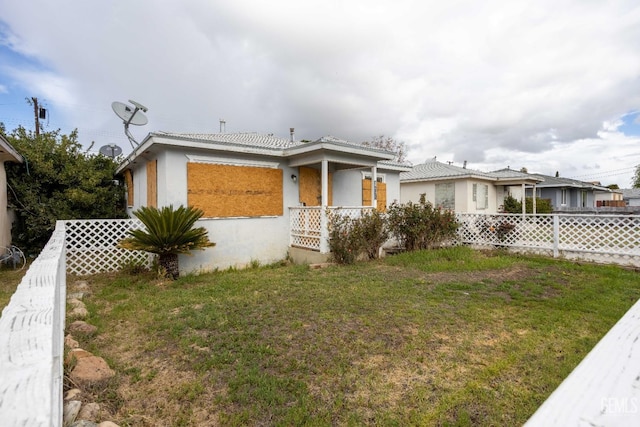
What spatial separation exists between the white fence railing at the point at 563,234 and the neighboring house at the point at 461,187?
4862 millimetres

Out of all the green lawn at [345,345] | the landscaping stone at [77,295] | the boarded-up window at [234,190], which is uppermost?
the boarded-up window at [234,190]

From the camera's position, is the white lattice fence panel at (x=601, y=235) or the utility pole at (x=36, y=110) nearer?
the white lattice fence panel at (x=601, y=235)

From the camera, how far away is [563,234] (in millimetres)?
9352

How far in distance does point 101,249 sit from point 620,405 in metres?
8.93

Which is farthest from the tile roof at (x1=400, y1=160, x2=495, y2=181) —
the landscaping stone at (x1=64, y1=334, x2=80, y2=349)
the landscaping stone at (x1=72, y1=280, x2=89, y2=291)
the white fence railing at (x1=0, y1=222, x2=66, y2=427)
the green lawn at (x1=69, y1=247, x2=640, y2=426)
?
the white fence railing at (x1=0, y1=222, x2=66, y2=427)

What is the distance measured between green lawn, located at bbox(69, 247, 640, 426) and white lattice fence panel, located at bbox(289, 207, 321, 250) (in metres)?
2.24

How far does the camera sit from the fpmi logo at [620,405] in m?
0.54

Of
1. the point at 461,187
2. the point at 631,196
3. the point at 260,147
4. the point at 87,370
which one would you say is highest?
the point at 631,196

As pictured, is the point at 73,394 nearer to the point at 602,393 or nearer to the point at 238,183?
the point at 602,393

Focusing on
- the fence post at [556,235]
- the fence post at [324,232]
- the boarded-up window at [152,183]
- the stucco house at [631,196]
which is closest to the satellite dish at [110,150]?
the boarded-up window at [152,183]

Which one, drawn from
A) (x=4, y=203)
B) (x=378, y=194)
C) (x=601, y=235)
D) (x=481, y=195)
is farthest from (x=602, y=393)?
(x=481, y=195)

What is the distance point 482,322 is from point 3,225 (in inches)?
447

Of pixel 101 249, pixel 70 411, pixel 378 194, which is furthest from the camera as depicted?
pixel 378 194

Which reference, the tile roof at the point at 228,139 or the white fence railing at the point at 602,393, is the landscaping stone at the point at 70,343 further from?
the tile roof at the point at 228,139
